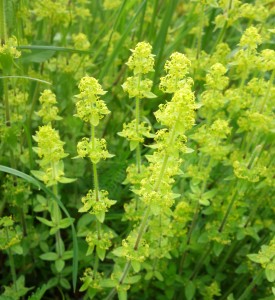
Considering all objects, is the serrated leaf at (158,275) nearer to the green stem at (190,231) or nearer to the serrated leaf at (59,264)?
the green stem at (190,231)

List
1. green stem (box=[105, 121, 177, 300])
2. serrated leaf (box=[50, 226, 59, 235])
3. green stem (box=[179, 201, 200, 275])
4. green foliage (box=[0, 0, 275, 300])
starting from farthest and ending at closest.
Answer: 1. green stem (box=[179, 201, 200, 275])
2. serrated leaf (box=[50, 226, 59, 235])
3. green foliage (box=[0, 0, 275, 300])
4. green stem (box=[105, 121, 177, 300])

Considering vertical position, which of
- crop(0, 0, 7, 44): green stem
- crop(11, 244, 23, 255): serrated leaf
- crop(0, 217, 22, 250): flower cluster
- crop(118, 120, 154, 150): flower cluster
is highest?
crop(0, 0, 7, 44): green stem

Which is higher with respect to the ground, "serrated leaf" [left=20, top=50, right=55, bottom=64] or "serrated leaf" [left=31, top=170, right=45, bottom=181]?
"serrated leaf" [left=20, top=50, right=55, bottom=64]

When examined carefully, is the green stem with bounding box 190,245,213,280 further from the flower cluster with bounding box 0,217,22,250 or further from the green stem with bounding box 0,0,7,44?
the green stem with bounding box 0,0,7,44

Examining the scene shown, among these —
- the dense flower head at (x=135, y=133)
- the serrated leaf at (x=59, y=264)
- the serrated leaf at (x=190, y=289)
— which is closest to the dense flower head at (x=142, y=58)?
the dense flower head at (x=135, y=133)

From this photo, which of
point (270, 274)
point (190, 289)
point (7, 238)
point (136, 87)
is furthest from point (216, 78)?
point (7, 238)

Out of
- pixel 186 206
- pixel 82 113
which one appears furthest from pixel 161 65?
pixel 82 113

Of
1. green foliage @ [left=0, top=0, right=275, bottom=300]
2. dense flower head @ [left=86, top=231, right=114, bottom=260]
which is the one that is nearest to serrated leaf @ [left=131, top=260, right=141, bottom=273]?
green foliage @ [left=0, top=0, right=275, bottom=300]

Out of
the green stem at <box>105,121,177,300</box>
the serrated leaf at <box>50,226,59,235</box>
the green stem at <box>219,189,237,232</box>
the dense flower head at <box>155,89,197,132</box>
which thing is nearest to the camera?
the dense flower head at <box>155,89,197,132</box>
